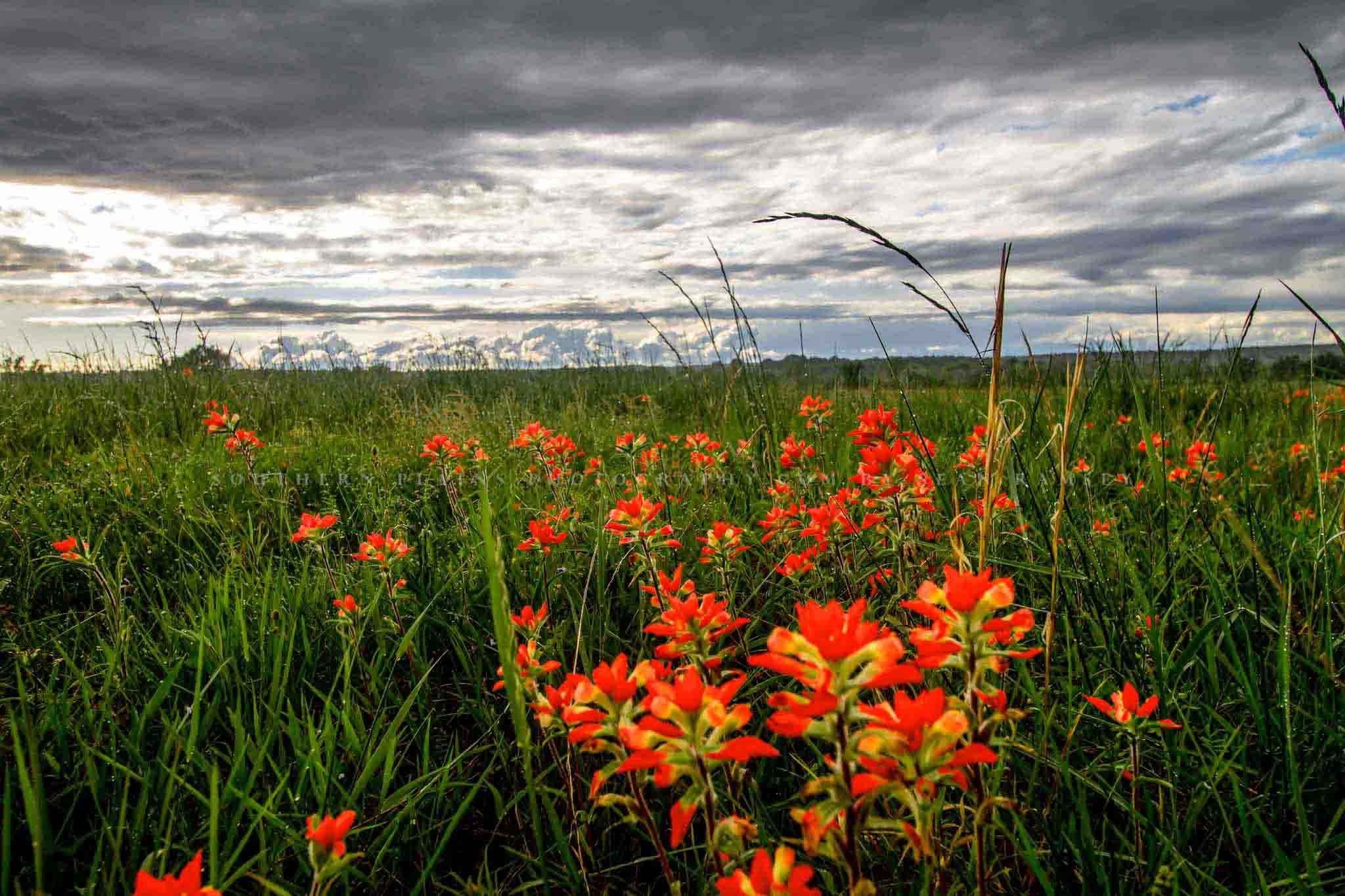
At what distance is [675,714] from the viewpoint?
2.68 feet

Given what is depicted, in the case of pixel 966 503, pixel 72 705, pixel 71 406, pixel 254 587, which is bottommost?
pixel 72 705

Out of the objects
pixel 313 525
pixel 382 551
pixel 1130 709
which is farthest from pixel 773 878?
pixel 313 525

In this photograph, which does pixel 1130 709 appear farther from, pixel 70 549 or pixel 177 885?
pixel 70 549

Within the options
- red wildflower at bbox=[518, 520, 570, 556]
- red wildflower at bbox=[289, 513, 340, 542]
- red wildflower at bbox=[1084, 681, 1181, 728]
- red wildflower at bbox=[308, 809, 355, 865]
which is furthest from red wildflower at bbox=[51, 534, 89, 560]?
red wildflower at bbox=[1084, 681, 1181, 728]

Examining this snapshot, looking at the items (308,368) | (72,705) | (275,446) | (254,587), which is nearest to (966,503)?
(254,587)

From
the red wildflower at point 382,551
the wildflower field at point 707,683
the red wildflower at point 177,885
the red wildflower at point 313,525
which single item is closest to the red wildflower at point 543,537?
the wildflower field at point 707,683

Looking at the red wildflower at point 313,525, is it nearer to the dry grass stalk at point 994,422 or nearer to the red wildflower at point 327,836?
the red wildflower at point 327,836

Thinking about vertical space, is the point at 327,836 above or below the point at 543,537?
below

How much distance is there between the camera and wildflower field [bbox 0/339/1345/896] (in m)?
0.88

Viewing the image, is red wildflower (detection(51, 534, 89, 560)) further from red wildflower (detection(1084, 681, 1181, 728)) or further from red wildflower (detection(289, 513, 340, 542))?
red wildflower (detection(1084, 681, 1181, 728))

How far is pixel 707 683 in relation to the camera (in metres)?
1.32

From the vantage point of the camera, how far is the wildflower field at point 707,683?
88cm

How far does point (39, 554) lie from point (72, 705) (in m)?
1.61

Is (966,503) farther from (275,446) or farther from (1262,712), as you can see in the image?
(275,446)
